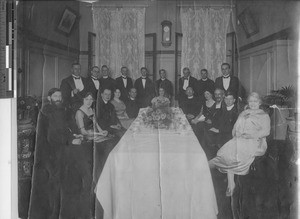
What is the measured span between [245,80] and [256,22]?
27 cm

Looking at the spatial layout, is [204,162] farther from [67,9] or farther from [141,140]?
[67,9]

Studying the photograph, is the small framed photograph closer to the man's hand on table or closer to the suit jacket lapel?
the suit jacket lapel

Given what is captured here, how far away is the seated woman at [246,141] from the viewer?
1.47 metres

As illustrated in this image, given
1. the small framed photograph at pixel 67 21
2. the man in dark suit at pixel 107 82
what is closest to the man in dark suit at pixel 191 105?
the man in dark suit at pixel 107 82

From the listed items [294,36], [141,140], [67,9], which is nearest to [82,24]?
[67,9]

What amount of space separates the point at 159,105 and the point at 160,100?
0.02m

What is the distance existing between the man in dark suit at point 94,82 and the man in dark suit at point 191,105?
0.41 m

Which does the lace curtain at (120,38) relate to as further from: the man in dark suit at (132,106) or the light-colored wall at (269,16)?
the light-colored wall at (269,16)

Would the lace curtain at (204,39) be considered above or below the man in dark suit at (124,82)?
above

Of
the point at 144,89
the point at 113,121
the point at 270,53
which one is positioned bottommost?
the point at 113,121

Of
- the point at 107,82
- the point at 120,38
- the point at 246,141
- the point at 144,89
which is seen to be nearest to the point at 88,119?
the point at 107,82

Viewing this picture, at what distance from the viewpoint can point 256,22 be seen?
1.46m

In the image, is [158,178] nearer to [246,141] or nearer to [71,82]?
[246,141]

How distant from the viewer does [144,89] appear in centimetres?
149
